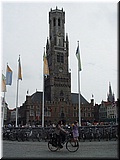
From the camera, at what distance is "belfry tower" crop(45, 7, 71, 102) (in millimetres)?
89438

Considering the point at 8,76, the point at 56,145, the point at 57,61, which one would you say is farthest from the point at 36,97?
the point at 56,145

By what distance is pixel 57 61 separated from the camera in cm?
9312

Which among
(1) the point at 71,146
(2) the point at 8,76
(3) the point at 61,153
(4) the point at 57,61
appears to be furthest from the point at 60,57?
(3) the point at 61,153

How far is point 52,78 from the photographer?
8925cm

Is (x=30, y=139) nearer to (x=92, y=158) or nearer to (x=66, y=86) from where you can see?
(x=92, y=158)

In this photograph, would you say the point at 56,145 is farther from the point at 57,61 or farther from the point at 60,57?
the point at 60,57

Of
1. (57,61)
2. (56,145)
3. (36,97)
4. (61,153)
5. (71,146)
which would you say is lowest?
(61,153)

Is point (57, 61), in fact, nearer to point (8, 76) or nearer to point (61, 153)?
point (8, 76)

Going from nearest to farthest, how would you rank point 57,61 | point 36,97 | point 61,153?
1. point 61,153
2. point 36,97
3. point 57,61

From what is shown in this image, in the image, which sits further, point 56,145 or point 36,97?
point 36,97

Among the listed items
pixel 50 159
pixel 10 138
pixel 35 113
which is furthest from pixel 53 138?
pixel 35 113

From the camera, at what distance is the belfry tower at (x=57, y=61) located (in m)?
89.4

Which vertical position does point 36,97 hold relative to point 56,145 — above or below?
above

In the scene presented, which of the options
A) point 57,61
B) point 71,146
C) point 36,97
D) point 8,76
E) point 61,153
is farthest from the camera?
point 57,61
